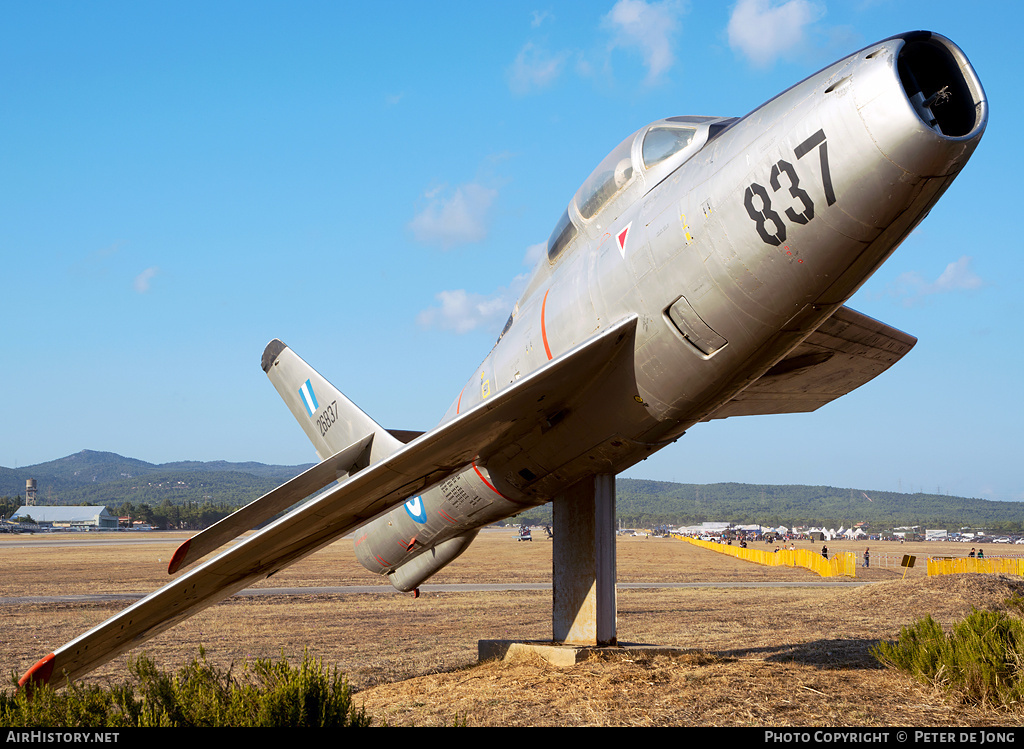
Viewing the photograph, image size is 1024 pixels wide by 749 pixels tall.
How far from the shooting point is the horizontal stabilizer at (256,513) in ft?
29.4

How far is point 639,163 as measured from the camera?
7.29 m

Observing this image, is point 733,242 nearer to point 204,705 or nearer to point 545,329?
point 545,329

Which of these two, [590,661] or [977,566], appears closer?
[590,661]

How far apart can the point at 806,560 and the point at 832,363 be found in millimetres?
41136

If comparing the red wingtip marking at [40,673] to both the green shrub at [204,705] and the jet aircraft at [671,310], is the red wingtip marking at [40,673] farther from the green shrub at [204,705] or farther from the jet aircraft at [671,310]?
the green shrub at [204,705]

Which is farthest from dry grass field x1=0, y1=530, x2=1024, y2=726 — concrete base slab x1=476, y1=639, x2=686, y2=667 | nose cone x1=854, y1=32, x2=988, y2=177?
nose cone x1=854, y1=32, x2=988, y2=177

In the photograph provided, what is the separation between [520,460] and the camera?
8789mm

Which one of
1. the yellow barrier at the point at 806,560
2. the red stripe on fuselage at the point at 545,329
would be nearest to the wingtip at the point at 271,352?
the red stripe on fuselage at the point at 545,329

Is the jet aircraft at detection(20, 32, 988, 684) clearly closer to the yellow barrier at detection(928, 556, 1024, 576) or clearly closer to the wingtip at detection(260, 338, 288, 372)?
the wingtip at detection(260, 338, 288, 372)

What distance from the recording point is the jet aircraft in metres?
5.12

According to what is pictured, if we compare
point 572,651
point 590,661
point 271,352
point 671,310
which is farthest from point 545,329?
point 271,352

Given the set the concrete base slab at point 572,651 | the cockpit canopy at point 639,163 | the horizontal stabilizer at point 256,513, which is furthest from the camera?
the concrete base slab at point 572,651

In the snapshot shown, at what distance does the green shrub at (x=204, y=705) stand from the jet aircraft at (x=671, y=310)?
4.89 feet

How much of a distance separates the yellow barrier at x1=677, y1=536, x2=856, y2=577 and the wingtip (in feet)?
105
